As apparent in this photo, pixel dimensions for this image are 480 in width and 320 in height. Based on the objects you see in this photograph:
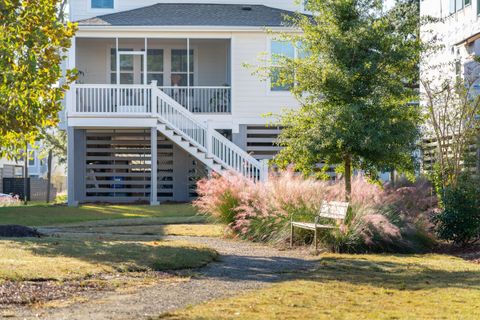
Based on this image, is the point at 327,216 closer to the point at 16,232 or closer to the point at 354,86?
the point at 354,86

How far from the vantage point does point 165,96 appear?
25.9 meters

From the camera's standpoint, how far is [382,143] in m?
15.9

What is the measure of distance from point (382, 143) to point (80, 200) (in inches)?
583

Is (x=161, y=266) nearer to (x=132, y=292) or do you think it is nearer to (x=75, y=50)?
(x=132, y=292)

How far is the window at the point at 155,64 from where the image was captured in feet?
96.2

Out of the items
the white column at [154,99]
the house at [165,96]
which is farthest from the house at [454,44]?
the white column at [154,99]

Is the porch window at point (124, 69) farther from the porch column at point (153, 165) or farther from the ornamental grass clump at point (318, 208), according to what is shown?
the ornamental grass clump at point (318, 208)

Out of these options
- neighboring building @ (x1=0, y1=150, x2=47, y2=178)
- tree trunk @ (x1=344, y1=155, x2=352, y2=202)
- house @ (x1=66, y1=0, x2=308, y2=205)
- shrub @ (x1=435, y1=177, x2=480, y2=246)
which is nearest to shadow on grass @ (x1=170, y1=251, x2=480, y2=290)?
shrub @ (x1=435, y1=177, x2=480, y2=246)

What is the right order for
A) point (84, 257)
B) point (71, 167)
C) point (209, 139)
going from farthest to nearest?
point (71, 167)
point (209, 139)
point (84, 257)

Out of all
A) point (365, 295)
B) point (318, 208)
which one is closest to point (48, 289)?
point (365, 295)

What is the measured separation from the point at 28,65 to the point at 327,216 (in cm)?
567

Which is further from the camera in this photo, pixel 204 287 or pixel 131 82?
pixel 131 82

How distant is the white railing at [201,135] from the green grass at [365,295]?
40.4 ft

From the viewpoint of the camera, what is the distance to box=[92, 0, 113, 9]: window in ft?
98.6
